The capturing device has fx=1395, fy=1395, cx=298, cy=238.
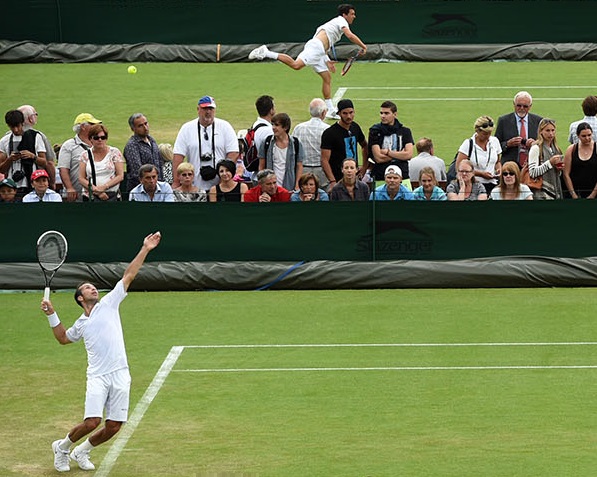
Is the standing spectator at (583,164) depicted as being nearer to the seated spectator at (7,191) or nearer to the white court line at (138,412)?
the white court line at (138,412)

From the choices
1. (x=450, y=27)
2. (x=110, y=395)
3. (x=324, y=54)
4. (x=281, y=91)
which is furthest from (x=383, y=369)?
(x=450, y=27)

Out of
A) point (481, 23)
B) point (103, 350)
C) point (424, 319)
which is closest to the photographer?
point (103, 350)

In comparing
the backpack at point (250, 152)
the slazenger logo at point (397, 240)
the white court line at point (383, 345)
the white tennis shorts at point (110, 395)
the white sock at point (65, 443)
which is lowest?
the white court line at point (383, 345)

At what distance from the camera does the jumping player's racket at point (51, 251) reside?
12.3m

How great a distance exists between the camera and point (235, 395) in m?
13.8

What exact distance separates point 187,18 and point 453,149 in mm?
8091

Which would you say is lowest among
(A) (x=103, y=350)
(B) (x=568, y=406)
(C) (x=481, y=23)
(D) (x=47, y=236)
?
(B) (x=568, y=406)

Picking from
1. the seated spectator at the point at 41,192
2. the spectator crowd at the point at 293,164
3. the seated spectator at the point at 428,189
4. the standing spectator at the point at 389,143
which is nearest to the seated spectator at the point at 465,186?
the spectator crowd at the point at 293,164

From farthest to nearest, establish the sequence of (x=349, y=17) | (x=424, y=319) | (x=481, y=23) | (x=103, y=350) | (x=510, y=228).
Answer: (x=481, y=23) < (x=349, y=17) < (x=510, y=228) < (x=424, y=319) < (x=103, y=350)

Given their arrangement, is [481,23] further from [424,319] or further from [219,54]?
[424,319]

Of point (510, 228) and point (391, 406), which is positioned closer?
point (391, 406)

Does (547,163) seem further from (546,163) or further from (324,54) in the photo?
(324,54)

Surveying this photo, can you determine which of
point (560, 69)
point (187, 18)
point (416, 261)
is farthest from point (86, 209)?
point (560, 69)

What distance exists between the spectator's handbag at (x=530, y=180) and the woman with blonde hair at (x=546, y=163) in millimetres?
29
